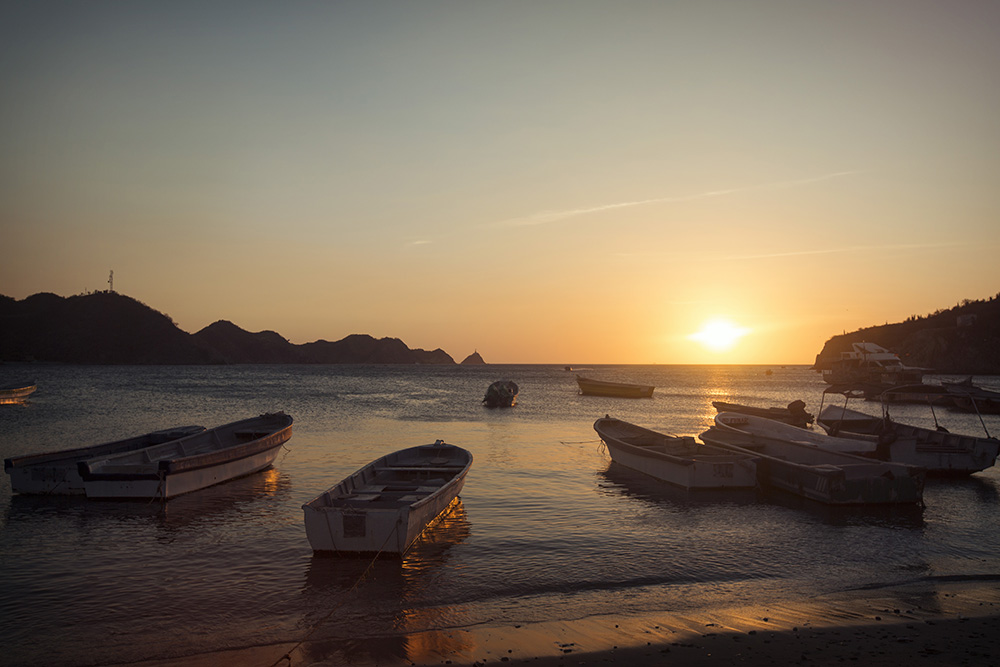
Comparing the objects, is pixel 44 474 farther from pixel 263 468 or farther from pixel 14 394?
pixel 14 394

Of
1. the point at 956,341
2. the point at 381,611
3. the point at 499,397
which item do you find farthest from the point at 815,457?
the point at 956,341

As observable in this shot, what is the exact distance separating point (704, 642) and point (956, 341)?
140569mm

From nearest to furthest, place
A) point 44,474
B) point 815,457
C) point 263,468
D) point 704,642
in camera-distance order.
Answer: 1. point 704,642
2. point 44,474
3. point 815,457
4. point 263,468

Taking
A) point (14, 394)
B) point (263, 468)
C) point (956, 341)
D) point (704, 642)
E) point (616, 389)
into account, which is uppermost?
point (956, 341)

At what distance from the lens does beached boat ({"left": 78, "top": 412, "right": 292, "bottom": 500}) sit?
16.1 metres

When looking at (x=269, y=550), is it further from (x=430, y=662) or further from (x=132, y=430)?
→ (x=132, y=430)

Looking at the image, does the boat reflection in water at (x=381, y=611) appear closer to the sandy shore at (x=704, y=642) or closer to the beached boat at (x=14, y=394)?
the sandy shore at (x=704, y=642)

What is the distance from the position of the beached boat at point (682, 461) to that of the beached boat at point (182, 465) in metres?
13.4

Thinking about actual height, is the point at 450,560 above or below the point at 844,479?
below

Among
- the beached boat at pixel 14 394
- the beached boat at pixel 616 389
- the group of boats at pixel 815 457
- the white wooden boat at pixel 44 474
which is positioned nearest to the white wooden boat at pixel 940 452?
the group of boats at pixel 815 457

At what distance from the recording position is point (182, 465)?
1698cm

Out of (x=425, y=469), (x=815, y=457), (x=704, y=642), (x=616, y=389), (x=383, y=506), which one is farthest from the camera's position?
(x=616, y=389)

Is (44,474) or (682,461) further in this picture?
(682,461)

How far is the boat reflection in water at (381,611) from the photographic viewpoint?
7488mm
